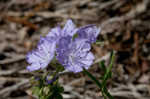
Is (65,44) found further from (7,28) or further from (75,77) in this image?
(7,28)

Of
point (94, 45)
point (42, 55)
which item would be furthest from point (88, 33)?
point (94, 45)

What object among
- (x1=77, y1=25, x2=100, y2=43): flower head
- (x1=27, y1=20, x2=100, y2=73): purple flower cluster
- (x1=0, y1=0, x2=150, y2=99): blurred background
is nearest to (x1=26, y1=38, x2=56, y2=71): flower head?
(x1=27, y1=20, x2=100, y2=73): purple flower cluster

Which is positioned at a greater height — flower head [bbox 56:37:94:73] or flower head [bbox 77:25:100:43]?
flower head [bbox 77:25:100:43]

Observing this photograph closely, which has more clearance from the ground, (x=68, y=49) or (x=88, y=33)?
(x=88, y=33)

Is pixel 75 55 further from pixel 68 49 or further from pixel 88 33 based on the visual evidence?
pixel 88 33

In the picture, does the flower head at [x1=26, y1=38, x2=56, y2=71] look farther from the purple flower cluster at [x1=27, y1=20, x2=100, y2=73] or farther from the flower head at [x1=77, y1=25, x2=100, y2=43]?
the flower head at [x1=77, y1=25, x2=100, y2=43]

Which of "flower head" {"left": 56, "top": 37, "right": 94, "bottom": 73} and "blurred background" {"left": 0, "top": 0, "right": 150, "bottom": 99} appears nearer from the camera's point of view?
"flower head" {"left": 56, "top": 37, "right": 94, "bottom": 73}

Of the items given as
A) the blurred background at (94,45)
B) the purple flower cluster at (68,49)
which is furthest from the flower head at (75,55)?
the blurred background at (94,45)
